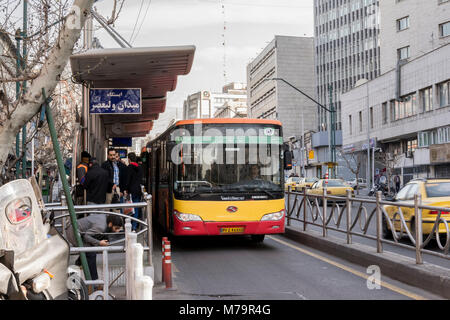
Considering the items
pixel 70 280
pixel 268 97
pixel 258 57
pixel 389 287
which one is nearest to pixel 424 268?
pixel 389 287

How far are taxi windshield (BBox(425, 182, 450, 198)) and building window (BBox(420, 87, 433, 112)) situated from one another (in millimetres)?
33970

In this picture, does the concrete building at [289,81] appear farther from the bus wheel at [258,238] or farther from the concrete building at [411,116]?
the bus wheel at [258,238]

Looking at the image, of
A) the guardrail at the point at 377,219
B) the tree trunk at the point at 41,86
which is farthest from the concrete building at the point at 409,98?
the tree trunk at the point at 41,86

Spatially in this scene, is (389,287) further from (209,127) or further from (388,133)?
(388,133)

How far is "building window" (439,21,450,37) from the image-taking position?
50625 mm

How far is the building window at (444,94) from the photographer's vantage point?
42306mm

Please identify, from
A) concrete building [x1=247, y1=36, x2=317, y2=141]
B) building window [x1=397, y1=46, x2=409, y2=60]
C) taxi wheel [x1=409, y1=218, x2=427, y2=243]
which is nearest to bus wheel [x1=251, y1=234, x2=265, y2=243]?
taxi wheel [x1=409, y1=218, x2=427, y2=243]

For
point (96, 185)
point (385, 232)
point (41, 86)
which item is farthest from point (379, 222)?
point (41, 86)

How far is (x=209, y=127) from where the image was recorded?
1285cm

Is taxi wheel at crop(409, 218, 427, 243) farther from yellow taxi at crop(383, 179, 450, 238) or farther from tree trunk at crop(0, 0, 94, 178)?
tree trunk at crop(0, 0, 94, 178)

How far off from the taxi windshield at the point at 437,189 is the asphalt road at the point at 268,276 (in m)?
3.03

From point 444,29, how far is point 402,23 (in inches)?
258

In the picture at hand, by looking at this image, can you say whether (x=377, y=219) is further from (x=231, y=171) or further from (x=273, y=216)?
(x=231, y=171)

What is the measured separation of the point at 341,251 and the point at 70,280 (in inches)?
271
